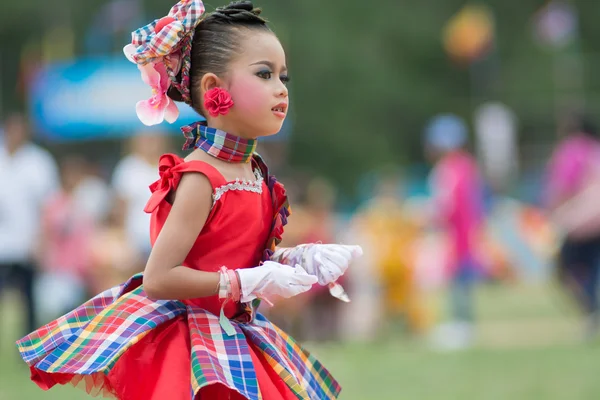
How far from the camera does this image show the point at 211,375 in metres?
2.82

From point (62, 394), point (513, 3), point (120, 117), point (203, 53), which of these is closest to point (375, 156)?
point (513, 3)

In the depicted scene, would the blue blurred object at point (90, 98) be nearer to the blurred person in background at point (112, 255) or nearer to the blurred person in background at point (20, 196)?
the blurred person in background at point (112, 255)

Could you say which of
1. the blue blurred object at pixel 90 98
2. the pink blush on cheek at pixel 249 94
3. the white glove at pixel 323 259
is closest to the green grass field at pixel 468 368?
the white glove at pixel 323 259

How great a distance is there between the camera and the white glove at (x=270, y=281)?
294 centimetres

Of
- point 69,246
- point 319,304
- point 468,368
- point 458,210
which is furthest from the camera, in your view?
point 69,246

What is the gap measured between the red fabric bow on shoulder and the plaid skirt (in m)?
0.32

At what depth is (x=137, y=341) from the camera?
2949 mm

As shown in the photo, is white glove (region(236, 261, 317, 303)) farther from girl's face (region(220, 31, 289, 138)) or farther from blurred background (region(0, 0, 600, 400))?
blurred background (region(0, 0, 600, 400))

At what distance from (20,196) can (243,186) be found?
5.46 m

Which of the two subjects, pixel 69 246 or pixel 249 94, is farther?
pixel 69 246

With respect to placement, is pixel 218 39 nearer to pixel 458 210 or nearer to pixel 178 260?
pixel 178 260

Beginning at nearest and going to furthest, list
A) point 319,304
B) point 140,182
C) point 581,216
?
point 140,182
point 581,216
point 319,304

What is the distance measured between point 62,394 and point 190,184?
3.82m

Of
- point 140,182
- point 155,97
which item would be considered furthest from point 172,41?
point 140,182
